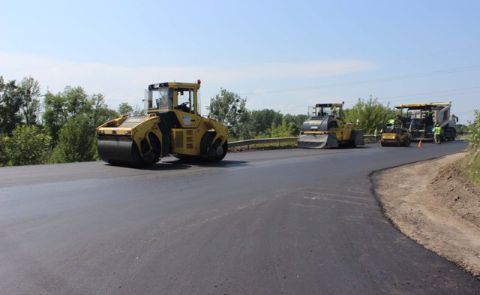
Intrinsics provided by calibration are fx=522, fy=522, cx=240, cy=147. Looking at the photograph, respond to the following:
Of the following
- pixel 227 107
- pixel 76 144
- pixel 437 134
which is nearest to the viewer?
pixel 437 134

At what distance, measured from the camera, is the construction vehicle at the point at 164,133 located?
615 inches

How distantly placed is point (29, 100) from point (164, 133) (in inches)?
3021

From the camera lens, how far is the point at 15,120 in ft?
268

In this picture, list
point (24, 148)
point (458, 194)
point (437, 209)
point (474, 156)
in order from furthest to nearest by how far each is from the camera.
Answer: point (24, 148) < point (474, 156) < point (458, 194) < point (437, 209)

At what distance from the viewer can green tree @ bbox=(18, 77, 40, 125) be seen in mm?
84506

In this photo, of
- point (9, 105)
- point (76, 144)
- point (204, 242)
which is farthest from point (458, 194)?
point (9, 105)

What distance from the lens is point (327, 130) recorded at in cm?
2770

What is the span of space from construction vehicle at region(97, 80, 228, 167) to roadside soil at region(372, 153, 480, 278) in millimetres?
5881

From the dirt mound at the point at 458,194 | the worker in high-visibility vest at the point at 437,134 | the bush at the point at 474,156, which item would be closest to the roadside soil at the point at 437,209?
the dirt mound at the point at 458,194

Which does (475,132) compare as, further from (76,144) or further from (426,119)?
(76,144)

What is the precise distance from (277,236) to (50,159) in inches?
1272

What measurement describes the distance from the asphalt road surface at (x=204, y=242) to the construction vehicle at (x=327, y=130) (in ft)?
51.0

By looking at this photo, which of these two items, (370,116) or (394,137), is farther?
(370,116)

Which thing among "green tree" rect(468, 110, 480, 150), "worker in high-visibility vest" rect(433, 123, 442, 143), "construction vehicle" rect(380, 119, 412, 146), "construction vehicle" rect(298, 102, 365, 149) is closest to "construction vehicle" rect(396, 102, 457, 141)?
"worker in high-visibility vest" rect(433, 123, 442, 143)
